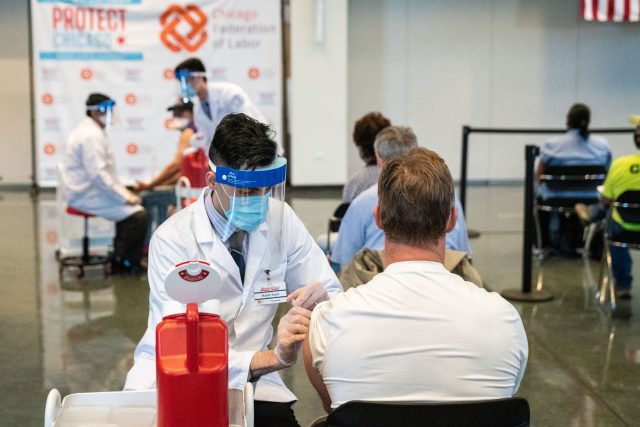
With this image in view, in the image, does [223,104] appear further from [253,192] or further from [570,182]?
[253,192]

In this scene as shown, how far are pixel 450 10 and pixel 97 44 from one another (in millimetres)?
4283

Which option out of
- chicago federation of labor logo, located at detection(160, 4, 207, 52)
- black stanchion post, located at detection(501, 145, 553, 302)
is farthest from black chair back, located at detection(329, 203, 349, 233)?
chicago federation of labor logo, located at detection(160, 4, 207, 52)

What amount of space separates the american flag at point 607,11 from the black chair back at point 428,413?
1002 cm

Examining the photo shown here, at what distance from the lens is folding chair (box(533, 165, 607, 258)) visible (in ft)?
21.8

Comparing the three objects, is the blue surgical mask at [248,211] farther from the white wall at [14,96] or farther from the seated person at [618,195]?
the white wall at [14,96]

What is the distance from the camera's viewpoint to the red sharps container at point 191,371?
1630 mm

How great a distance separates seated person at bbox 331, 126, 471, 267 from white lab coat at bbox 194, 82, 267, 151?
218 centimetres

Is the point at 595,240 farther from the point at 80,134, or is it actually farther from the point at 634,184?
the point at 80,134

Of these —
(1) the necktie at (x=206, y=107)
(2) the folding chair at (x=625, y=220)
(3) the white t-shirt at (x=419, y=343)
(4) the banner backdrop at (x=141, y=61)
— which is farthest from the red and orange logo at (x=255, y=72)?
(3) the white t-shirt at (x=419, y=343)

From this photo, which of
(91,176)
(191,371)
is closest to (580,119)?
(91,176)

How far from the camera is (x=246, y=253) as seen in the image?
7.92ft

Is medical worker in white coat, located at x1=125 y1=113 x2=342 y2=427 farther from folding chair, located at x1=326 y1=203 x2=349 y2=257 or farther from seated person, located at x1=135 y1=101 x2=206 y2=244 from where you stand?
seated person, located at x1=135 y1=101 x2=206 y2=244

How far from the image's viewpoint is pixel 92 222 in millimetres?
7195

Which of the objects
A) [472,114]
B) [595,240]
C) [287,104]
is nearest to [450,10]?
[472,114]
